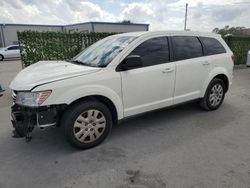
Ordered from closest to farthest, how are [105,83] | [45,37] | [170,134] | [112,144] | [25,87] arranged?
1. [25,87]
2. [105,83]
3. [112,144]
4. [170,134]
5. [45,37]

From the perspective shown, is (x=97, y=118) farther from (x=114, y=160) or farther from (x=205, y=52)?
(x=205, y=52)

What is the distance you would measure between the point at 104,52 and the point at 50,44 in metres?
4.92

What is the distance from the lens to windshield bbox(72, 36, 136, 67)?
3443 millimetres

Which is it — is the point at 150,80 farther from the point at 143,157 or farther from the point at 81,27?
the point at 81,27

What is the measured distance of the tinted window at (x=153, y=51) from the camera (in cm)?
359

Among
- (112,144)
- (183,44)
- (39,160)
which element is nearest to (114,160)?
(112,144)

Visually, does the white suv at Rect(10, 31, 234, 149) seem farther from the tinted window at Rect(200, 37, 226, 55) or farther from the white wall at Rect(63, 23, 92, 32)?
the white wall at Rect(63, 23, 92, 32)

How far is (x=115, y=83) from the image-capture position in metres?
3.29

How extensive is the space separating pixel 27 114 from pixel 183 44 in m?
3.07

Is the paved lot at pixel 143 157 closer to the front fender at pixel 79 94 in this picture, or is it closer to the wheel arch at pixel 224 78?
the front fender at pixel 79 94

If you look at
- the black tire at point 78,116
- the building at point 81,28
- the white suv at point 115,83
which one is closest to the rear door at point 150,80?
the white suv at point 115,83

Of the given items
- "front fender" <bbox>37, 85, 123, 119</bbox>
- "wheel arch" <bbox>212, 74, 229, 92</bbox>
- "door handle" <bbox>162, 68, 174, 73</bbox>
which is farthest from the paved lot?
"door handle" <bbox>162, 68, 174, 73</bbox>

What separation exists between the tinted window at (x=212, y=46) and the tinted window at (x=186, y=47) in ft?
0.62

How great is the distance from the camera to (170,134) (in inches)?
147
